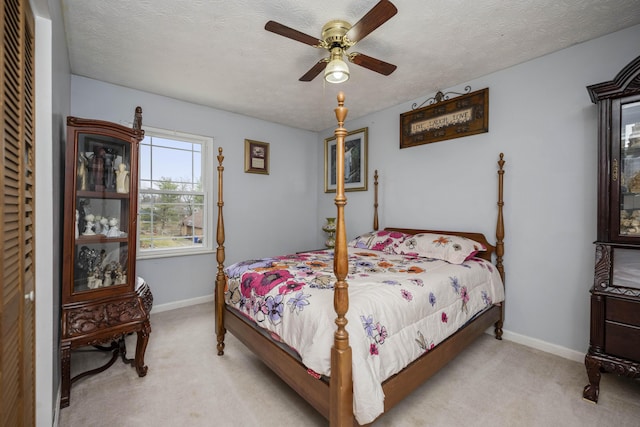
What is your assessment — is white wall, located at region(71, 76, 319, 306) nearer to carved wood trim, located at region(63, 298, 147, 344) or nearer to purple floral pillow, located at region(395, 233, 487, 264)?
carved wood trim, located at region(63, 298, 147, 344)

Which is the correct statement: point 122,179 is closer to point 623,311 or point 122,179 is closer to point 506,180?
point 506,180

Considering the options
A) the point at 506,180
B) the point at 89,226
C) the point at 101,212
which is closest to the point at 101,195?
the point at 101,212

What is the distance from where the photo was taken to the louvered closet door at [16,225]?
853mm

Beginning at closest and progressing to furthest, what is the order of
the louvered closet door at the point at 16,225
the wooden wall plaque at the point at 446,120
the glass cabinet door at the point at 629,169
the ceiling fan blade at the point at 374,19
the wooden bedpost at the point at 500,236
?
the louvered closet door at the point at 16,225
the ceiling fan blade at the point at 374,19
the glass cabinet door at the point at 629,169
the wooden bedpost at the point at 500,236
the wooden wall plaque at the point at 446,120

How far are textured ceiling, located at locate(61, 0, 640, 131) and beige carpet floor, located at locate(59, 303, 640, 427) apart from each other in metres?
2.55

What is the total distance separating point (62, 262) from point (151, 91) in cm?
214

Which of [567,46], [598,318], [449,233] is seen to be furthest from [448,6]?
[598,318]

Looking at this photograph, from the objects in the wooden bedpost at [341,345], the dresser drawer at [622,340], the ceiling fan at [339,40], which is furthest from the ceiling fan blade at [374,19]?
the dresser drawer at [622,340]

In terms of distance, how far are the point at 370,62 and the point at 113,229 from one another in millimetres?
2245

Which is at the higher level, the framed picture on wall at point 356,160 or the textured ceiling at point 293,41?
the textured ceiling at point 293,41

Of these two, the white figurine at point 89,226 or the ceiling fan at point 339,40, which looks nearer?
the ceiling fan at point 339,40

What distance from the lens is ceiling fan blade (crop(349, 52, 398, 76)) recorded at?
6.48ft

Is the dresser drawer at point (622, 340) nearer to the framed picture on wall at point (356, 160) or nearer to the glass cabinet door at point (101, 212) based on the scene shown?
the framed picture on wall at point (356, 160)

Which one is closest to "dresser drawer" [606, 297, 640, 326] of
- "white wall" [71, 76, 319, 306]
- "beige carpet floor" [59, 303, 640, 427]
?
"beige carpet floor" [59, 303, 640, 427]
